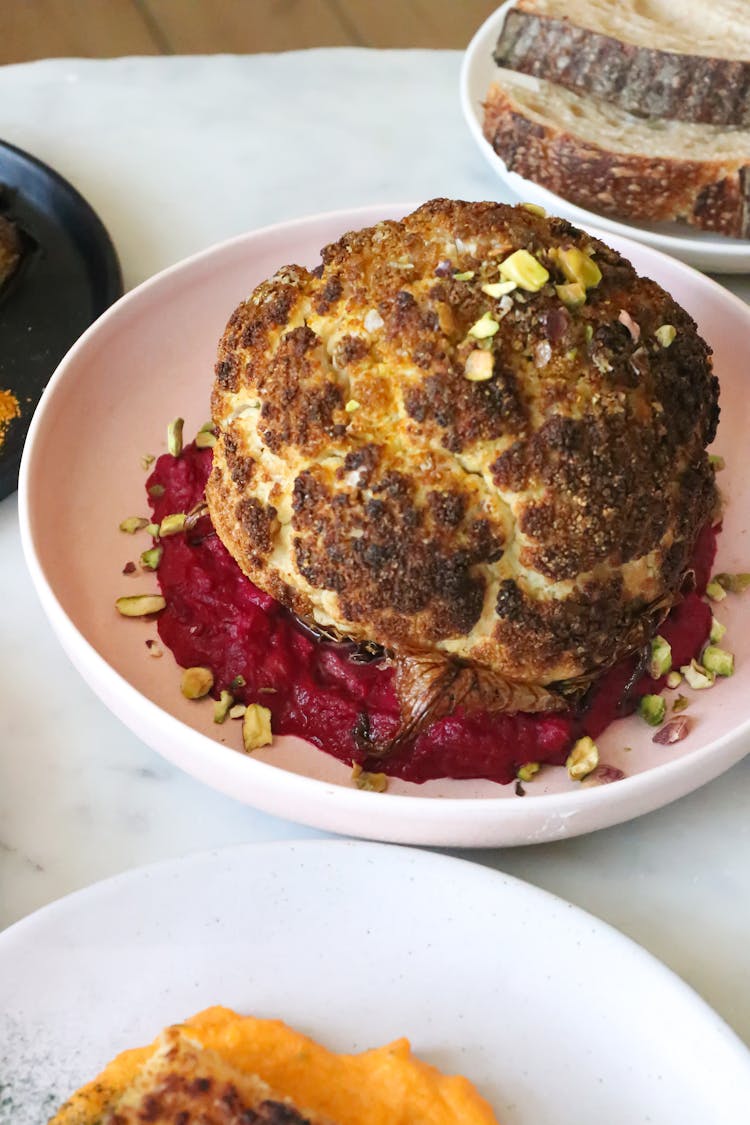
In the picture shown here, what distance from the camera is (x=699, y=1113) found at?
112 cm

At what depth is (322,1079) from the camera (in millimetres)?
1136

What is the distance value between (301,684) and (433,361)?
0.43 metres

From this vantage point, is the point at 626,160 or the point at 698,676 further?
the point at 626,160

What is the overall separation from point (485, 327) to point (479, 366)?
46mm

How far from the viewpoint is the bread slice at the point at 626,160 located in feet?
6.86

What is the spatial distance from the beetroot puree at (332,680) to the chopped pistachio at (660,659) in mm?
14

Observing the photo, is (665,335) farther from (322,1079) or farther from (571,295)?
(322,1079)

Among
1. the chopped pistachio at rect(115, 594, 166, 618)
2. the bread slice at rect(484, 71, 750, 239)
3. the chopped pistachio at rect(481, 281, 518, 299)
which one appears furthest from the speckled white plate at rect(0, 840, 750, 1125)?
the bread slice at rect(484, 71, 750, 239)

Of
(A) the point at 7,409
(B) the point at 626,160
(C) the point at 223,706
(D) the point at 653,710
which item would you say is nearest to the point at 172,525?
(C) the point at 223,706

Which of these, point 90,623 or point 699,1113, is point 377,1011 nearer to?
point 699,1113

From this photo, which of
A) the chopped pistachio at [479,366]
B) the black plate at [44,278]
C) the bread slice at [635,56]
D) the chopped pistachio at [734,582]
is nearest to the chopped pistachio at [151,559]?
the black plate at [44,278]

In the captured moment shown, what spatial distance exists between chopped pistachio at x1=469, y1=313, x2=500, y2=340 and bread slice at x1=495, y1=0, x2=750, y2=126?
1.14m

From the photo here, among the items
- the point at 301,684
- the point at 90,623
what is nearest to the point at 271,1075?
the point at 301,684

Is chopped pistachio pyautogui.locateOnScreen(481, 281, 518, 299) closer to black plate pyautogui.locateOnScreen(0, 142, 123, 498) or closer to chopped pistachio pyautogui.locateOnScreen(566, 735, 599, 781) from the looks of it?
chopped pistachio pyautogui.locateOnScreen(566, 735, 599, 781)
